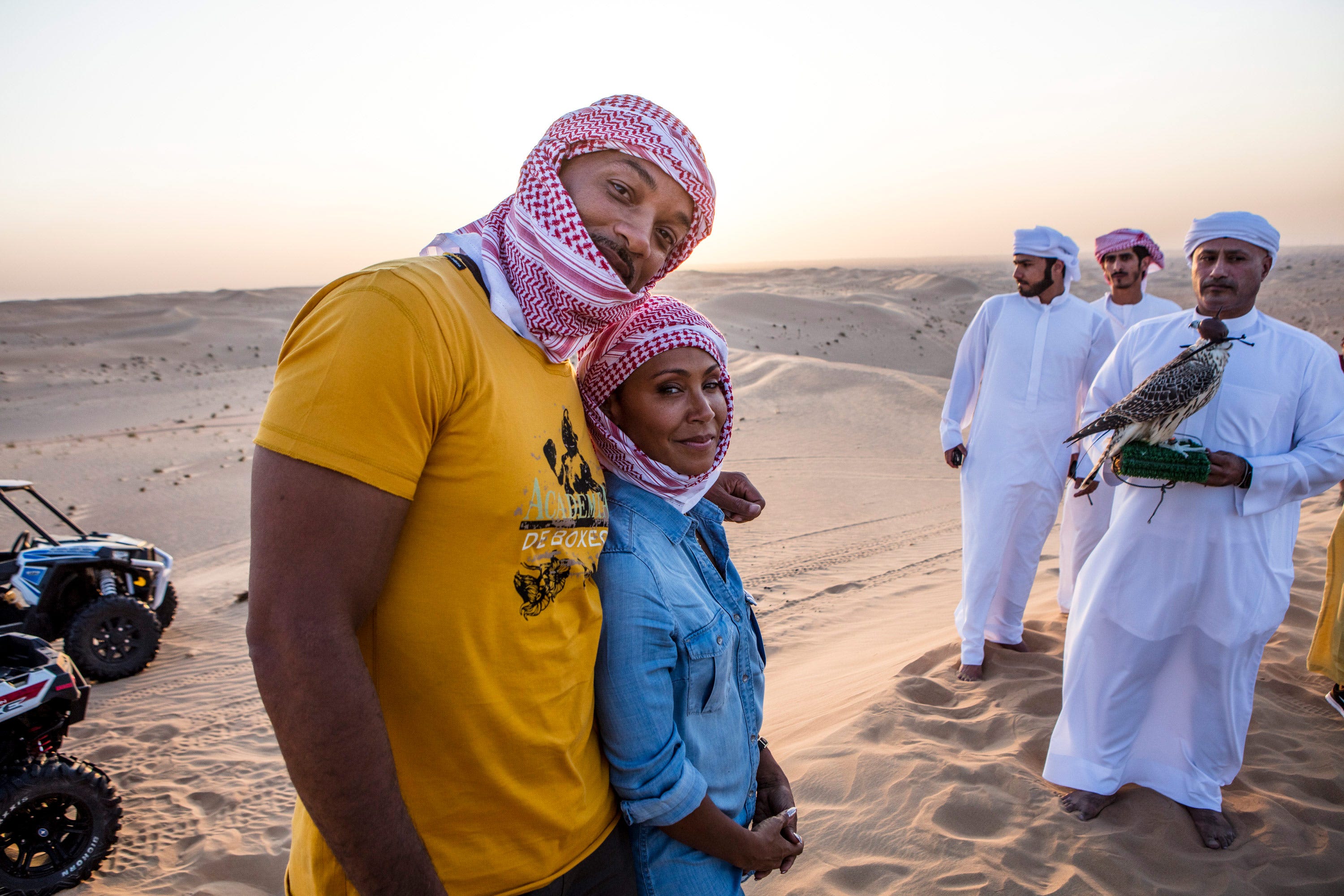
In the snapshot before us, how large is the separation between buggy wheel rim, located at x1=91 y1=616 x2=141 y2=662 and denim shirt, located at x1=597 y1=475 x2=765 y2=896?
6.24m

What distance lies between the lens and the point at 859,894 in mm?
2941

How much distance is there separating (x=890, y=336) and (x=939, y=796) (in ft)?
89.3

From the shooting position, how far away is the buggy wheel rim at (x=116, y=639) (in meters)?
6.09

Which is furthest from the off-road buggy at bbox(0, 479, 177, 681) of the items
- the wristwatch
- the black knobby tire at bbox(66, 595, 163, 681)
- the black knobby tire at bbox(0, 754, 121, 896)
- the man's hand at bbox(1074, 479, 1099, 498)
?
the wristwatch

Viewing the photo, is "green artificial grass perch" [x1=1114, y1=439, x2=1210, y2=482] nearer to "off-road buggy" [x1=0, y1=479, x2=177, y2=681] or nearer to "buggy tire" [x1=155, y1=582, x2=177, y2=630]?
"off-road buggy" [x1=0, y1=479, x2=177, y2=681]

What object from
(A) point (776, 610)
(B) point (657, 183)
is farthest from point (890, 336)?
(B) point (657, 183)

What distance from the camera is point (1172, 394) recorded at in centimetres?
296

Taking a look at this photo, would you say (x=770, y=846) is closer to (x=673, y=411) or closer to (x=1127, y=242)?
(x=673, y=411)

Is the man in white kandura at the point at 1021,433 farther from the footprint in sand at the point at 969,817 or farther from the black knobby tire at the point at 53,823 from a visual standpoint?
the black knobby tire at the point at 53,823

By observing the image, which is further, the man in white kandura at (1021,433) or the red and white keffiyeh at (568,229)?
the man in white kandura at (1021,433)

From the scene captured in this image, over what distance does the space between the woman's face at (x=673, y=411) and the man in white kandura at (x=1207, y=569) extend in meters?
2.42

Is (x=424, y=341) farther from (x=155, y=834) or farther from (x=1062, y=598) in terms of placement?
(x=1062, y=598)

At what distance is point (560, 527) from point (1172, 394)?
8.84ft

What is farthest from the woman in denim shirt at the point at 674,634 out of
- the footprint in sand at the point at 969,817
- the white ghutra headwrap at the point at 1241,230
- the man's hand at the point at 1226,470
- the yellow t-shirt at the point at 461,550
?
the white ghutra headwrap at the point at 1241,230
